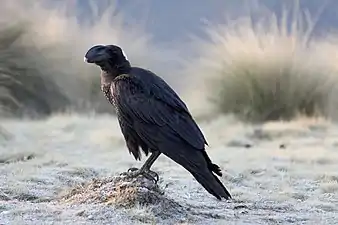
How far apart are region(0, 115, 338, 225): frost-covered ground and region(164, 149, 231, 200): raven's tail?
12cm

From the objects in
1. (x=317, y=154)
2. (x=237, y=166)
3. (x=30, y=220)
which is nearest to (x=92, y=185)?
(x=30, y=220)

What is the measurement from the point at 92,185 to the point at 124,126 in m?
0.28

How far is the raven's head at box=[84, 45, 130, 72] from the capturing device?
3.28 m

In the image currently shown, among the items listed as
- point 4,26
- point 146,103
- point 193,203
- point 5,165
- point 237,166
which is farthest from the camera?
point 4,26

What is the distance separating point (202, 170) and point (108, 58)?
618mm

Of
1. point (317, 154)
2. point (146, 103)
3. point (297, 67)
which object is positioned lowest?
point (146, 103)

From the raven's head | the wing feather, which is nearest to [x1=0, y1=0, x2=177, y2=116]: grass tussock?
the raven's head

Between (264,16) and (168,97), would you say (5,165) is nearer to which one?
(168,97)

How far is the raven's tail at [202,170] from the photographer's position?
304 cm

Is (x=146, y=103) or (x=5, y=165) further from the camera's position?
(x=5, y=165)

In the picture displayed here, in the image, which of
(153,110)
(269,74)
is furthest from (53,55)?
(153,110)

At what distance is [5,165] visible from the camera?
14.1ft

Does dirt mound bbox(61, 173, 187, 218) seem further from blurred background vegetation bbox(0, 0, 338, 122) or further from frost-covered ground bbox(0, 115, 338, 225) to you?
blurred background vegetation bbox(0, 0, 338, 122)

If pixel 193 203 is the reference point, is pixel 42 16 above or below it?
above
